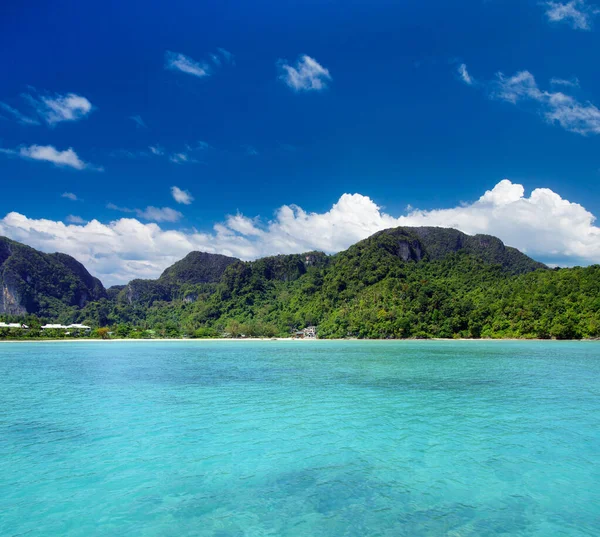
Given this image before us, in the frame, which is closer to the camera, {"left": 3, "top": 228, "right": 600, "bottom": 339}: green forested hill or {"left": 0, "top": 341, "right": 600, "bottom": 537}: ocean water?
{"left": 0, "top": 341, "right": 600, "bottom": 537}: ocean water

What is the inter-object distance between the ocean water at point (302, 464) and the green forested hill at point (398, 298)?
76.2 metres

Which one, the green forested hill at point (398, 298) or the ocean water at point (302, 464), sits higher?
the green forested hill at point (398, 298)

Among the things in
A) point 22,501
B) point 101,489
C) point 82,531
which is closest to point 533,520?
point 82,531

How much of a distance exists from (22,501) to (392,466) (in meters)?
7.52

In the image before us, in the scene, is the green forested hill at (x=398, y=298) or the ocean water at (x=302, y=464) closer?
the ocean water at (x=302, y=464)

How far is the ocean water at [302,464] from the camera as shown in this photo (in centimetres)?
693

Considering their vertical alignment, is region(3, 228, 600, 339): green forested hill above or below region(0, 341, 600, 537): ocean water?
above

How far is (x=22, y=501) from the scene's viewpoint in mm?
7902

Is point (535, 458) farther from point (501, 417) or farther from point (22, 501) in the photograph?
point (22, 501)

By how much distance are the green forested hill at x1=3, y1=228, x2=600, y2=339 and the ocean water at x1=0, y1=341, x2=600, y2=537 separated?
76.2 m

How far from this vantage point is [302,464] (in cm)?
966

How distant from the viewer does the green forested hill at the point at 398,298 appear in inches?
3376

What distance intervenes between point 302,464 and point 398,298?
336 feet

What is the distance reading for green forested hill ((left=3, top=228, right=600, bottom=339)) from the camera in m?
85.8
